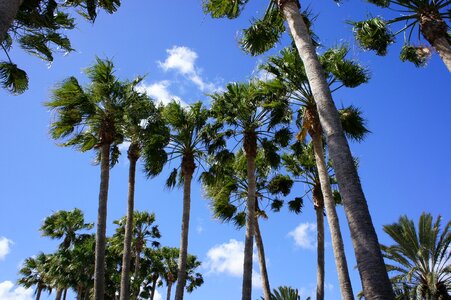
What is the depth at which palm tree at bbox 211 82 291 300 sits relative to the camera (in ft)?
52.5

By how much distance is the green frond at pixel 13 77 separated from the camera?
1165 cm

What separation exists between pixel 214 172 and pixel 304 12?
8019 mm

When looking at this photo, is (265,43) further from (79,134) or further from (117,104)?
(79,134)

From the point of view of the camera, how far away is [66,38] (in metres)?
12.3

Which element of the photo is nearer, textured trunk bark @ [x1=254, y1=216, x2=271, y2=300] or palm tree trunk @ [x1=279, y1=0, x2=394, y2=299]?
palm tree trunk @ [x1=279, y1=0, x2=394, y2=299]

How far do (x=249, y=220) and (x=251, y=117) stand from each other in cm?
434

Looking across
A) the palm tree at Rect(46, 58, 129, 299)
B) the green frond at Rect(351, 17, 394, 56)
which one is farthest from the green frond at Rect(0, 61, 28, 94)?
the green frond at Rect(351, 17, 394, 56)

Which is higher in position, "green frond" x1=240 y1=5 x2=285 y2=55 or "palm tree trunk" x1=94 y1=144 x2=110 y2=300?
"green frond" x1=240 y1=5 x2=285 y2=55

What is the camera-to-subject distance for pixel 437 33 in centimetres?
1223

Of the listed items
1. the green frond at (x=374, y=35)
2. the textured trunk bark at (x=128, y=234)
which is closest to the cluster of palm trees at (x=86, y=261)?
the textured trunk bark at (x=128, y=234)

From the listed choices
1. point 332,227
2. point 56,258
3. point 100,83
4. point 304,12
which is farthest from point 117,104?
point 56,258

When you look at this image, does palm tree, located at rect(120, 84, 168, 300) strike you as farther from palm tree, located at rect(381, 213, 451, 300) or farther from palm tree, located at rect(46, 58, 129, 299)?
palm tree, located at rect(381, 213, 451, 300)

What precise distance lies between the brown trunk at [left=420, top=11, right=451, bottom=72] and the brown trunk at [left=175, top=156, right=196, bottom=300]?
32.2ft

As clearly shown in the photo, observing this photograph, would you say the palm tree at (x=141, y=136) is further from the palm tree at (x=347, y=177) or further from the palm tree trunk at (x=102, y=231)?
the palm tree at (x=347, y=177)
